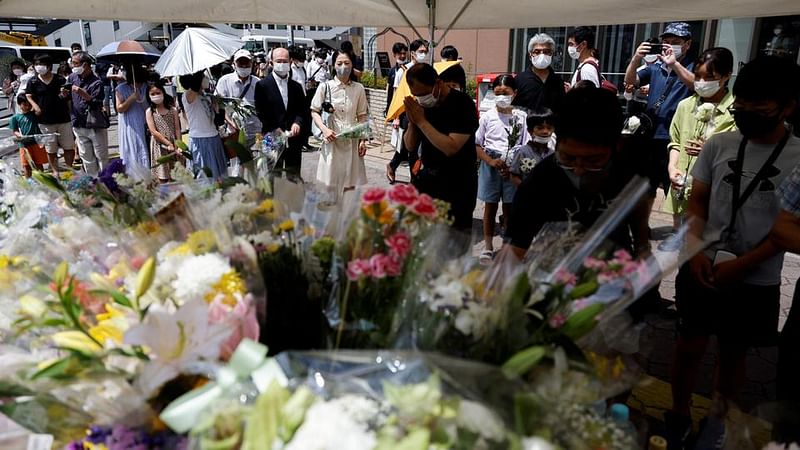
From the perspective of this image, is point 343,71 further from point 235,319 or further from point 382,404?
point 382,404

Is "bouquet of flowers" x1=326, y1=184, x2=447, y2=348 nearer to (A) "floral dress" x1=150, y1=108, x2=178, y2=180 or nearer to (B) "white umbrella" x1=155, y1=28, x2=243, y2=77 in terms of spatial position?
(A) "floral dress" x1=150, y1=108, x2=178, y2=180

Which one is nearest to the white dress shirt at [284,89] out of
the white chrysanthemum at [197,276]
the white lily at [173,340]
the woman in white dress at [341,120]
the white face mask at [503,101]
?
the woman in white dress at [341,120]

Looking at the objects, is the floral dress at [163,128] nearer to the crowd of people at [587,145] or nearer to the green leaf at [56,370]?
the crowd of people at [587,145]

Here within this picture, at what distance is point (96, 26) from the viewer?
106ft

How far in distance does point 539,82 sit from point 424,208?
4147mm

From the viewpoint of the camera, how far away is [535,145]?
4.11 meters

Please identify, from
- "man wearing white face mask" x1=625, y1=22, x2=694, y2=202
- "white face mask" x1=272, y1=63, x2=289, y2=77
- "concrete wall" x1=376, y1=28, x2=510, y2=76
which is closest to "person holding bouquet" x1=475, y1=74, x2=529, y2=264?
"man wearing white face mask" x1=625, y1=22, x2=694, y2=202

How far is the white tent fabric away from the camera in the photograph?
338 centimetres

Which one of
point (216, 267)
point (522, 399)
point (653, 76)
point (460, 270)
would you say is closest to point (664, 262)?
point (460, 270)

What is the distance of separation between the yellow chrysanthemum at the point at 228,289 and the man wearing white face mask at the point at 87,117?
7.05 meters

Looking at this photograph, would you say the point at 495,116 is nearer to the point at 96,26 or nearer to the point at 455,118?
the point at 455,118

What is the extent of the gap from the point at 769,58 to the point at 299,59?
11054mm

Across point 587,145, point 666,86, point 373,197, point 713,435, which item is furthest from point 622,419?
point 666,86

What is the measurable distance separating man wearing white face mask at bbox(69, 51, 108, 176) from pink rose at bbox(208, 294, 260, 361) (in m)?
7.11
